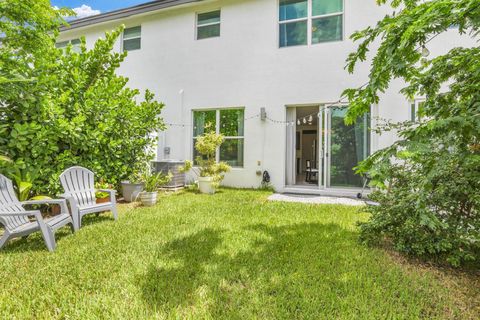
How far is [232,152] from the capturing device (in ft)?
28.4

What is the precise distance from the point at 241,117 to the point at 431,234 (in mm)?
6293

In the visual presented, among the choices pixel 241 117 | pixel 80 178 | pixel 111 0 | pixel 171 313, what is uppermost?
pixel 111 0

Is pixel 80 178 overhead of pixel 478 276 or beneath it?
overhead

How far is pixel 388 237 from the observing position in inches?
150

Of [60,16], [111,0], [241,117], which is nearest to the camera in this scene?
[60,16]

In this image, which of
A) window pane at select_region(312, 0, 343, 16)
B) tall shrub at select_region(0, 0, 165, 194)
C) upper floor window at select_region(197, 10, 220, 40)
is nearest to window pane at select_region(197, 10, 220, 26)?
upper floor window at select_region(197, 10, 220, 40)

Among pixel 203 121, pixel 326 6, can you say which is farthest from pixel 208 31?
pixel 326 6

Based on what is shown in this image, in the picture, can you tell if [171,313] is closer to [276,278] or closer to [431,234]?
[276,278]

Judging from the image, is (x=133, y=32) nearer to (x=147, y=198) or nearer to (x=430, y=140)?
(x=147, y=198)

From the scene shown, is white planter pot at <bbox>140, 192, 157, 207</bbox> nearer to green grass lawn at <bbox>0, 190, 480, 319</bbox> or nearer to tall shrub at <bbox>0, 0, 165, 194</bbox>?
tall shrub at <bbox>0, 0, 165, 194</bbox>

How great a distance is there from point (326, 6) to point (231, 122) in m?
4.51

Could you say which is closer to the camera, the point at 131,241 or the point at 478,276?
the point at 478,276

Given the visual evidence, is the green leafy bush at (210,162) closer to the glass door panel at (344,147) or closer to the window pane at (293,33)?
the glass door panel at (344,147)

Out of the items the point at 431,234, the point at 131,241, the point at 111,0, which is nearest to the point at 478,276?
the point at 431,234
